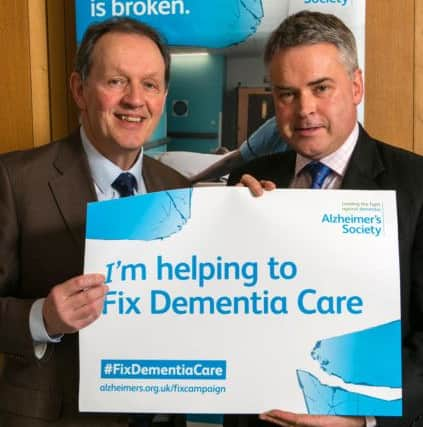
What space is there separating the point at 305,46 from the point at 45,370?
1046 millimetres

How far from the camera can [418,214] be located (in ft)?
4.65

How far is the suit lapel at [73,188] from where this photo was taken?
1.49 metres

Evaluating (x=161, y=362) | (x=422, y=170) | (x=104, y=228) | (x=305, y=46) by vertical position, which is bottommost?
(x=161, y=362)

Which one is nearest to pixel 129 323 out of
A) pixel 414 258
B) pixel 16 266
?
pixel 16 266

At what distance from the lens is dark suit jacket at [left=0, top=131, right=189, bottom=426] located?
57.9 inches

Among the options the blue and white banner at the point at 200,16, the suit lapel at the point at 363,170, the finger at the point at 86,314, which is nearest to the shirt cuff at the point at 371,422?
the suit lapel at the point at 363,170

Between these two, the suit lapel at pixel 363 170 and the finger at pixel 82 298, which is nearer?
the finger at pixel 82 298

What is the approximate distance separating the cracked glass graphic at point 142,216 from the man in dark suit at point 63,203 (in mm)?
185

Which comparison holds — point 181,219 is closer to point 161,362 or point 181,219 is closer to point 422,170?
point 161,362

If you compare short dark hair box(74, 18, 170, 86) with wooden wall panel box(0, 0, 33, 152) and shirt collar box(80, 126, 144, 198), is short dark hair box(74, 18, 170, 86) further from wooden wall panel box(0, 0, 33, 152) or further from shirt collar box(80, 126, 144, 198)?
wooden wall panel box(0, 0, 33, 152)

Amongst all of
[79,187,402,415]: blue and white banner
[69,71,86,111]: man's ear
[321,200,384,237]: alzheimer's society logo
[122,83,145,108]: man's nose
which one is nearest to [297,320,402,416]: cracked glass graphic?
[79,187,402,415]: blue and white banner

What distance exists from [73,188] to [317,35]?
0.73 m

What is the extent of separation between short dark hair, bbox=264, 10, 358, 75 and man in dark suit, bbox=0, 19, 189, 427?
0.35 metres

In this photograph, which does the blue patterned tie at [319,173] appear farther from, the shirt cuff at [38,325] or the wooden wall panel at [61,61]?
the wooden wall panel at [61,61]
